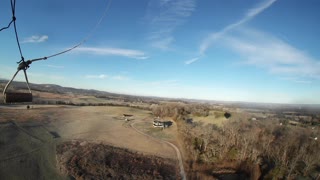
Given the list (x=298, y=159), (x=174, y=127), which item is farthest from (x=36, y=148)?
(x=298, y=159)

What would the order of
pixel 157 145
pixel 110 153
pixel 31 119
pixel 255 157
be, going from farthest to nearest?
pixel 31 119, pixel 157 145, pixel 110 153, pixel 255 157

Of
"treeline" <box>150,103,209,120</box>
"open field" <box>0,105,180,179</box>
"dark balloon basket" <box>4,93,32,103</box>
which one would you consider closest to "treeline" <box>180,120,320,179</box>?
"open field" <box>0,105,180,179</box>

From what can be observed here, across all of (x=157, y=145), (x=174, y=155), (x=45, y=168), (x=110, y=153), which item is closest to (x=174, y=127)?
(x=157, y=145)

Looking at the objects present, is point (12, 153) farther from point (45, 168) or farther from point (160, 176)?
point (160, 176)

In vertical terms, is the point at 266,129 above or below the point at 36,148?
above

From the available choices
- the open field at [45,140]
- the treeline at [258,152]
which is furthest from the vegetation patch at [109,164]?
the treeline at [258,152]

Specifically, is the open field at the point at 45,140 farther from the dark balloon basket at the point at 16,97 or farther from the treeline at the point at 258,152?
the dark balloon basket at the point at 16,97

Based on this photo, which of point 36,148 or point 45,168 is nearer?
point 45,168

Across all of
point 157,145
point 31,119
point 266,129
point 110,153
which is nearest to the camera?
point 110,153
